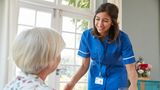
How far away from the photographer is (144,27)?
4.88 m

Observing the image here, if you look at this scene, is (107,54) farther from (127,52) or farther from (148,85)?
(148,85)

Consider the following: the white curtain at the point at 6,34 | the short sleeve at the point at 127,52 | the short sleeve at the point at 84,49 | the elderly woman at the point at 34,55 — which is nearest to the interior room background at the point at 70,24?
the white curtain at the point at 6,34

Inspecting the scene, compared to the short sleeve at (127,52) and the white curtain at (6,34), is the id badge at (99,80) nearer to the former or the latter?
the short sleeve at (127,52)

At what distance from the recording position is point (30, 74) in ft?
3.48

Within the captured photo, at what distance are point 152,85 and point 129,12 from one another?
1.29 meters

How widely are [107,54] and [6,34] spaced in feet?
4.88

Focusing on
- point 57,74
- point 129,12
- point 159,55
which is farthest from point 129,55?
point 159,55

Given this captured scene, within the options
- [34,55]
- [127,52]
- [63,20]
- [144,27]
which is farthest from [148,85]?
[34,55]

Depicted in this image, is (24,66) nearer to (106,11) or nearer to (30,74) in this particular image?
(30,74)

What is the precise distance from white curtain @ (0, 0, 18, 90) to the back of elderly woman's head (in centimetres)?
198

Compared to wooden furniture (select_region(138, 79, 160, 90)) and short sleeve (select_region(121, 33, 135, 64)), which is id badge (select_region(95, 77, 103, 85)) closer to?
short sleeve (select_region(121, 33, 135, 64))

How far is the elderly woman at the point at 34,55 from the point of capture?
101 cm

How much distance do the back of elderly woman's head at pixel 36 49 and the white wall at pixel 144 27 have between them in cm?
352

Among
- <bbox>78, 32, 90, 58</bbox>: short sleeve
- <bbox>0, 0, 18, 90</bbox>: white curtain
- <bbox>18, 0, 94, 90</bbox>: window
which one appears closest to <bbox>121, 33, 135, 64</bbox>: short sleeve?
<bbox>78, 32, 90, 58</bbox>: short sleeve
